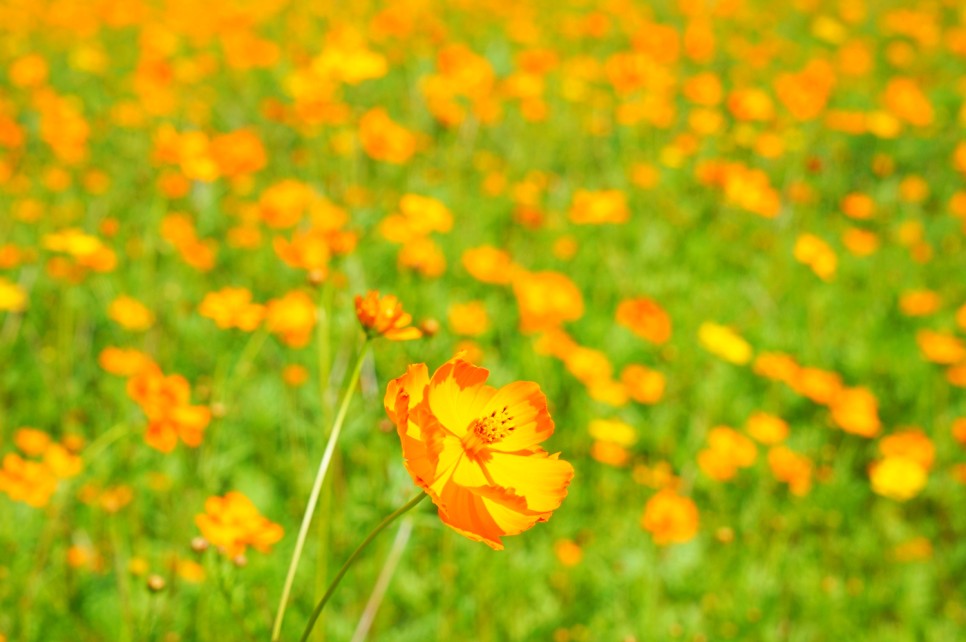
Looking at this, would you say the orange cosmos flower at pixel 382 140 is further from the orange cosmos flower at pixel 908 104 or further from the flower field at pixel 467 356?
the orange cosmos flower at pixel 908 104

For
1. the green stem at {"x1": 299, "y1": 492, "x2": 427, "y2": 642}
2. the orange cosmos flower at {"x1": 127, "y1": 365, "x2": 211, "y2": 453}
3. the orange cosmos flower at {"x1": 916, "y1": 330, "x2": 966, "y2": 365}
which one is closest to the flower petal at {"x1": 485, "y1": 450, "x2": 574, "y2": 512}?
the green stem at {"x1": 299, "y1": 492, "x2": 427, "y2": 642}

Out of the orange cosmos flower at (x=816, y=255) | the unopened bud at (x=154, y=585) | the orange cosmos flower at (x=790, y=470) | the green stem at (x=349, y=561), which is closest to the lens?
the green stem at (x=349, y=561)

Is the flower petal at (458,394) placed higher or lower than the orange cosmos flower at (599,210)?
higher

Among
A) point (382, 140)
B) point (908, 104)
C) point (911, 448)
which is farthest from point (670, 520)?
point (908, 104)

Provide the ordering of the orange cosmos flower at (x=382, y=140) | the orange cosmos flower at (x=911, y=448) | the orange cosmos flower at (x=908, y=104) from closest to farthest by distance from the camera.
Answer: the orange cosmos flower at (x=911, y=448)
the orange cosmos flower at (x=382, y=140)
the orange cosmos flower at (x=908, y=104)

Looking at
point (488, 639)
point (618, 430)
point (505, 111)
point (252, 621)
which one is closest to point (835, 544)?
point (618, 430)

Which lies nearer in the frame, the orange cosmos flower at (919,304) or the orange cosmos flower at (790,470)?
the orange cosmos flower at (790,470)

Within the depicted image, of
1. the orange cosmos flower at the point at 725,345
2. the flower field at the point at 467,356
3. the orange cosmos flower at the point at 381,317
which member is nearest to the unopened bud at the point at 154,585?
the flower field at the point at 467,356
